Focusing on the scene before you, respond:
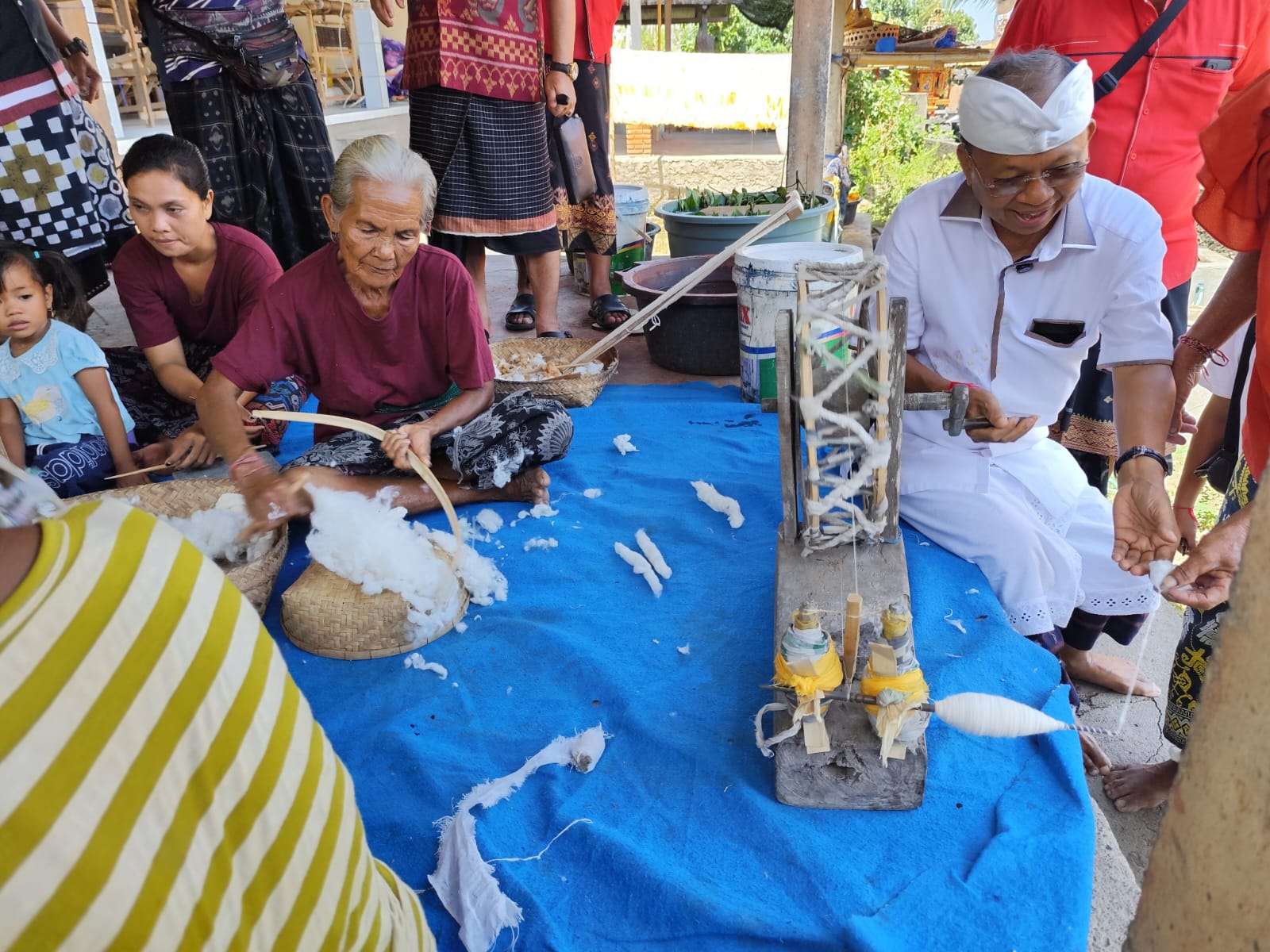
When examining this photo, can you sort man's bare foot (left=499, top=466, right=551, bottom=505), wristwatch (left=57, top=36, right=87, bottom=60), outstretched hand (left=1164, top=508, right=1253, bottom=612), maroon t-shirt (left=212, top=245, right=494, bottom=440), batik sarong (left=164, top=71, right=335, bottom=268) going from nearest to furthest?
outstretched hand (left=1164, top=508, right=1253, bottom=612)
maroon t-shirt (left=212, top=245, right=494, bottom=440)
man's bare foot (left=499, top=466, right=551, bottom=505)
batik sarong (left=164, top=71, right=335, bottom=268)
wristwatch (left=57, top=36, right=87, bottom=60)

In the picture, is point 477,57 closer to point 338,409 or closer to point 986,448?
point 338,409

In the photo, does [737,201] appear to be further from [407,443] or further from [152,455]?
[152,455]

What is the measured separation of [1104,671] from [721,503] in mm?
1210

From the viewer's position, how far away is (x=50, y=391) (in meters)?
2.89

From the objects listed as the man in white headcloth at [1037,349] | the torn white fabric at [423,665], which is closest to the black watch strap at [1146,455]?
the man in white headcloth at [1037,349]

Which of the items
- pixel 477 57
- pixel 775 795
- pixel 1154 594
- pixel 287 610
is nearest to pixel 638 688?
pixel 775 795

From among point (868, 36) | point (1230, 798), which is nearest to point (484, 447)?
point (1230, 798)

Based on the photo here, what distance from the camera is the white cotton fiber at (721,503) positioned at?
2.80 metres

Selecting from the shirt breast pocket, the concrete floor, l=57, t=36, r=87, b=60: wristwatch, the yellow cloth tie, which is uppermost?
l=57, t=36, r=87, b=60: wristwatch

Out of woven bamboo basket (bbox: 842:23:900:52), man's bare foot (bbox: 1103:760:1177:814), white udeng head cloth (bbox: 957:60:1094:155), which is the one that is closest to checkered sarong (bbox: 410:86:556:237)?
white udeng head cloth (bbox: 957:60:1094:155)

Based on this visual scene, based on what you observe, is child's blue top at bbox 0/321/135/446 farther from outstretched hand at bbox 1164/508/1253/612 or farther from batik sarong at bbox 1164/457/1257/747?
batik sarong at bbox 1164/457/1257/747

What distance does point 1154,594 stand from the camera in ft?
7.61

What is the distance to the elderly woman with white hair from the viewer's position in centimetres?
256

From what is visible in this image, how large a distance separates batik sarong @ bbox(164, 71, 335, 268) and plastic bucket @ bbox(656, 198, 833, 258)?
1.78 m
